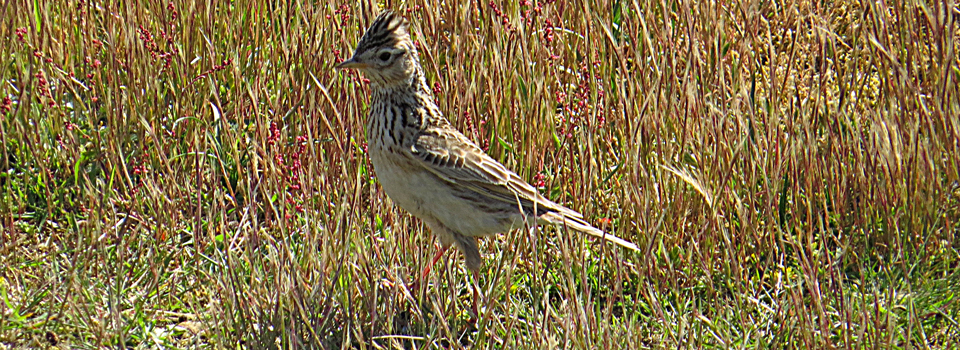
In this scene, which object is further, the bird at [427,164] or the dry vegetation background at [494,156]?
the bird at [427,164]

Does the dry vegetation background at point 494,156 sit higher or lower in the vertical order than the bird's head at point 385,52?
lower

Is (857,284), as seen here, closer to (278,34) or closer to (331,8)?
(331,8)

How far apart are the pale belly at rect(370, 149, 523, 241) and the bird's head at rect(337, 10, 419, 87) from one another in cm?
32

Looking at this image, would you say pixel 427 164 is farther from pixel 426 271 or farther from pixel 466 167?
pixel 426 271

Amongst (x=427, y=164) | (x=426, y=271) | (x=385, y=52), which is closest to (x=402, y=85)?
(x=385, y=52)

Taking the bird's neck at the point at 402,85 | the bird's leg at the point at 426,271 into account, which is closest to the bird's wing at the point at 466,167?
the bird's neck at the point at 402,85

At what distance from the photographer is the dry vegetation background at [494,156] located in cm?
356

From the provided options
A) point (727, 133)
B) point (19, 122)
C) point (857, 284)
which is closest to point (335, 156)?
point (19, 122)

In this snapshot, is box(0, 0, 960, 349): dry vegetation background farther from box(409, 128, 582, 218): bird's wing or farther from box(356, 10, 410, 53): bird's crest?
box(356, 10, 410, 53): bird's crest

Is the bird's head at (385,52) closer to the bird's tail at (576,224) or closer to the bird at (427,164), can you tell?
the bird at (427,164)

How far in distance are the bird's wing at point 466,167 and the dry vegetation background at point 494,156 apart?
23 centimetres

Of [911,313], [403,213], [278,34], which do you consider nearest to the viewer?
[911,313]

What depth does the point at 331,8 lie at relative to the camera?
4.57 m

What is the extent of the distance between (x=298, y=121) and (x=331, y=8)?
1.90ft
